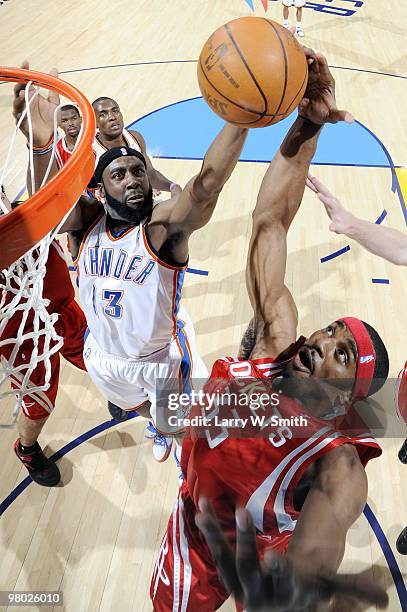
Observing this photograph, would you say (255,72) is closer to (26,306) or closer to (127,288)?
(127,288)

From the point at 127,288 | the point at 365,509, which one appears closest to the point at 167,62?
the point at 127,288

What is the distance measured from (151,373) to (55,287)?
0.70 metres

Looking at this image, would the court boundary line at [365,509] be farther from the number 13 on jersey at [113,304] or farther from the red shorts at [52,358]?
the number 13 on jersey at [113,304]

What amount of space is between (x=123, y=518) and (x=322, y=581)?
190cm

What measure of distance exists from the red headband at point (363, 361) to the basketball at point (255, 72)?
92 centimetres

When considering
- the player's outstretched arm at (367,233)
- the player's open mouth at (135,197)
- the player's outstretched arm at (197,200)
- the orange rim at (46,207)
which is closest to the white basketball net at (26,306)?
the orange rim at (46,207)

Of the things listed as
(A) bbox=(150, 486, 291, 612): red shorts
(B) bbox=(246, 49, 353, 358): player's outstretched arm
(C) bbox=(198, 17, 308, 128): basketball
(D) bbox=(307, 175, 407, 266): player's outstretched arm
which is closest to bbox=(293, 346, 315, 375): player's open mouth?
(B) bbox=(246, 49, 353, 358): player's outstretched arm

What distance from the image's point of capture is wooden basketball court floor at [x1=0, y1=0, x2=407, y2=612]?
2908mm

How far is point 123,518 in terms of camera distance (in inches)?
121

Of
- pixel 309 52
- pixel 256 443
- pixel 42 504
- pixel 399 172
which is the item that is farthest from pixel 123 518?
pixel 399 172

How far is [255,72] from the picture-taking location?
2.14 m

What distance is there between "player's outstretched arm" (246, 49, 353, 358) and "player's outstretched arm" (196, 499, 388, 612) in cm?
91

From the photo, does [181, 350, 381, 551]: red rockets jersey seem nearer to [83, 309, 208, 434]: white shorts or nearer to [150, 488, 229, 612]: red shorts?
[150, 488, 229, 612]: red shorts

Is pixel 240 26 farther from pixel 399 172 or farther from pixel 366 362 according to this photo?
pixel 399 172
